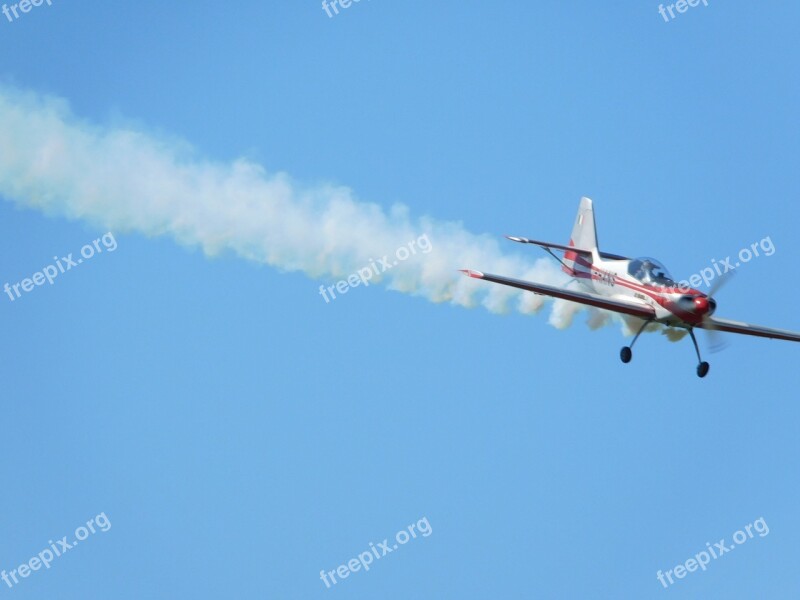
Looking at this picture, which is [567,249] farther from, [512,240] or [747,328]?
[747,328]

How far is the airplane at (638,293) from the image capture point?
4284cm

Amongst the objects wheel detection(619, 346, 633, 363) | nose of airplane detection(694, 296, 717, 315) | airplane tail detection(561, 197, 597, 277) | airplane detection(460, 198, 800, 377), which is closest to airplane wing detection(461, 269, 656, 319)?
airplane detection(460, 198, 800, 377)

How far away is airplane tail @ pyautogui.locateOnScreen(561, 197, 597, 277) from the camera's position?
48500mm

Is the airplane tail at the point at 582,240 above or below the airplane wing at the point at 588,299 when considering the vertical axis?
above

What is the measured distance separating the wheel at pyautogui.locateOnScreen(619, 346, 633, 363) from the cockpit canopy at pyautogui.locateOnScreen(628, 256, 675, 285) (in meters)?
1.97

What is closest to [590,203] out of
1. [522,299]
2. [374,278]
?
[522,299]

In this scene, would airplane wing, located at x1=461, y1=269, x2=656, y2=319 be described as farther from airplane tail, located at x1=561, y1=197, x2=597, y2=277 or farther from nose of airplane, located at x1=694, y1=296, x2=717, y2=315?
airplane tail, located at x1=561, y1=197, x2=597, y2=277

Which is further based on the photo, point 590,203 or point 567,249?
→ point 590,203

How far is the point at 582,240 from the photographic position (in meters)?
50.2

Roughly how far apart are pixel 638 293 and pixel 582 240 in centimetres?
589

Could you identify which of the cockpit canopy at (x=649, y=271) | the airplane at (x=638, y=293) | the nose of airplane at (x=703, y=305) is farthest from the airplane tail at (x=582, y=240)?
the nose of airplane at (x=703, y=305)

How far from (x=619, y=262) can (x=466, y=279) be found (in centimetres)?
588

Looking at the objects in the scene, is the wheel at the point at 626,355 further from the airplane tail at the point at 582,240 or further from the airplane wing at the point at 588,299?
the airplane tail at the point at 582,240

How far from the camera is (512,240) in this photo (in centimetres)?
4566
